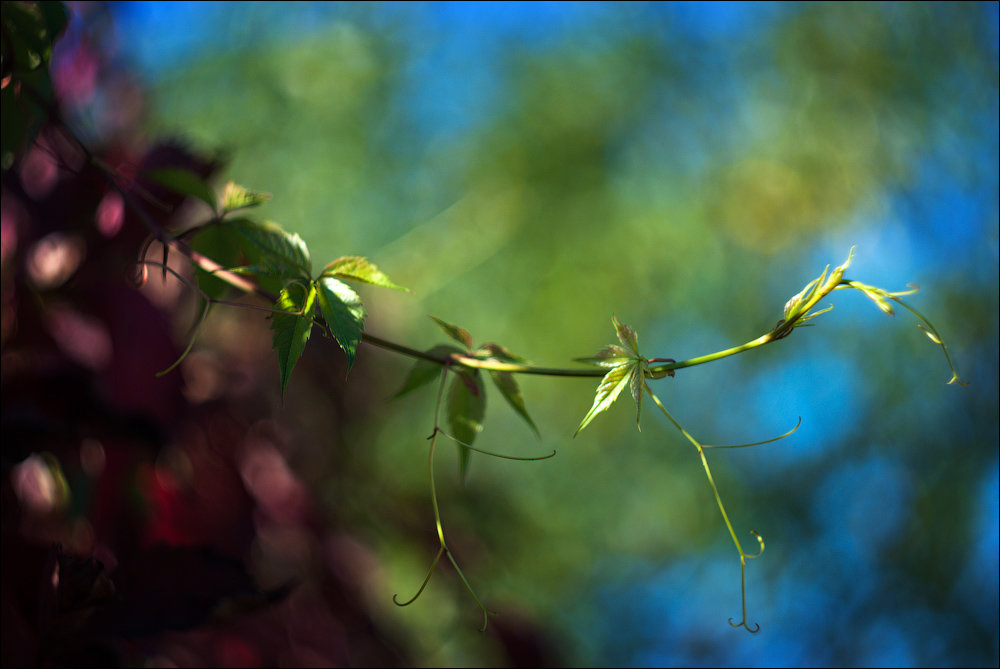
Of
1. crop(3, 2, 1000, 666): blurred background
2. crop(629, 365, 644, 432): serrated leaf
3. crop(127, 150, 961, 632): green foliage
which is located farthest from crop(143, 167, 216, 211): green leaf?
crop(3, 2, 1000, 666): blurred background

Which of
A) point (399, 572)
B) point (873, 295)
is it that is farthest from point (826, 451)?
point (873, 295)

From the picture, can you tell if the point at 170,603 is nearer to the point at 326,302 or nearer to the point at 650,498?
the point at 326,302

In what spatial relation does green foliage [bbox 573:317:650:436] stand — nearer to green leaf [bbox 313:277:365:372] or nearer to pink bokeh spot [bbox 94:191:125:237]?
green leaf [bbox 313:277:365:372]

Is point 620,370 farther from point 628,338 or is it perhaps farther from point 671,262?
point 671,262

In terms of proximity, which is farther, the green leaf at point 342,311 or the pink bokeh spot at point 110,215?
the pink bokeh spot at point 110,215

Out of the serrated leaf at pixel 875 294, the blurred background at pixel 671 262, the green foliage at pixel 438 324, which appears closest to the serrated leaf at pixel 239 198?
the green foliage at pixel 438 324

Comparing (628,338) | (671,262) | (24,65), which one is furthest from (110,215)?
(671,262)

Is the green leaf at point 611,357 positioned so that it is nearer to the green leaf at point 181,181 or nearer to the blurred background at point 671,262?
the green leaf at point 181,181
